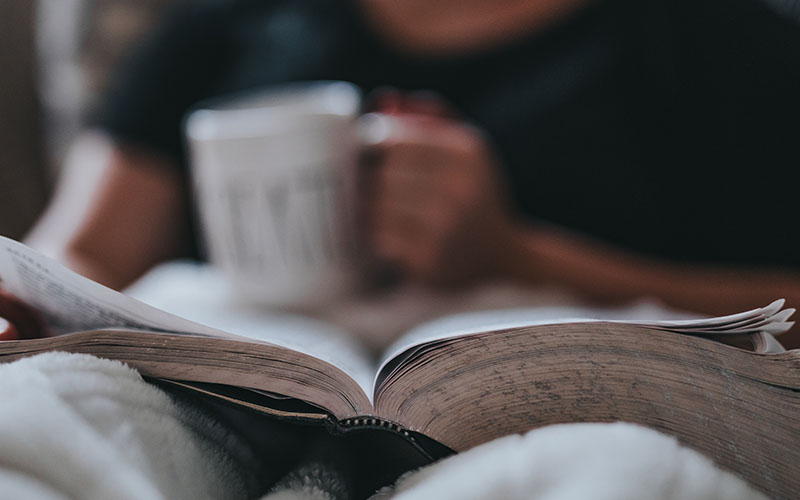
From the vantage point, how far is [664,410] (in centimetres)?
27

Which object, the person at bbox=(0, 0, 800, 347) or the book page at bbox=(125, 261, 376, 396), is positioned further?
the person at bbox=(0, 0, 800, 347)

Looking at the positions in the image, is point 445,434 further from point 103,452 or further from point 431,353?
point 103,452

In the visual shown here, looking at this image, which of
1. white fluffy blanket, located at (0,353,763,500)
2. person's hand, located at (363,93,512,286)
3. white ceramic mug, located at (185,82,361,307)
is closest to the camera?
white fluffy blanket, located at (0,353,763,500)

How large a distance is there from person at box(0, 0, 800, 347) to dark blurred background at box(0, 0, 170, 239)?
0.94 ft

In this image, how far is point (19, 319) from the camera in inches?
12.8

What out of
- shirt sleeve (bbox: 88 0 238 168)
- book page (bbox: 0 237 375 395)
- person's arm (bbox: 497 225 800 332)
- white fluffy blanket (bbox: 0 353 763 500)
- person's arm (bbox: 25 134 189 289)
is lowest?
white fluffy blanket (bbox: 0 353 763 500)

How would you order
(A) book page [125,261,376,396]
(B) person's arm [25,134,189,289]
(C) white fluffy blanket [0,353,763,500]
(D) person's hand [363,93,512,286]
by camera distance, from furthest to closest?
(B) person's arm [25,134,189,289] → (D) person's hand [363,93,512,286] → (A) book page [125,261,376,396] → (C) white fluffy blanket [0,353,763,500]

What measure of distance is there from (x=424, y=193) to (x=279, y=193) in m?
0.20

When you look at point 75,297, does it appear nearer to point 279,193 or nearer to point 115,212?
point 279,193

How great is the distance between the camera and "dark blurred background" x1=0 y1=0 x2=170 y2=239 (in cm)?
114

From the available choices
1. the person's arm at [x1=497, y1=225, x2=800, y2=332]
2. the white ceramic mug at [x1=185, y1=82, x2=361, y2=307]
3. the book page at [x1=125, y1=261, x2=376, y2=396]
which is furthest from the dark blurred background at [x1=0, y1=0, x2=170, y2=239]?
the person's arm at [x1=497, y1=225, x2=800, y2=332]

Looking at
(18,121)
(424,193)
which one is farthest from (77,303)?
(18,121)

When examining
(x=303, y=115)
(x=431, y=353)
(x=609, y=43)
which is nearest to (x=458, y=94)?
(x=609, y=43)

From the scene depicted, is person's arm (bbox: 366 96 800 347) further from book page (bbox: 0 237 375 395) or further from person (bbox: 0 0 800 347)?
→ book page (bbox: 0 237 375 395)
